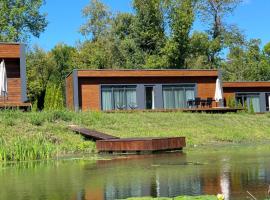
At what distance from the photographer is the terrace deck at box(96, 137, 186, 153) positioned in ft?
53.7

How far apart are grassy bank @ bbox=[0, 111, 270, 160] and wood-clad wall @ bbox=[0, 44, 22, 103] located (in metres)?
4.88

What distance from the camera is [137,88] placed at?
31.1 meters

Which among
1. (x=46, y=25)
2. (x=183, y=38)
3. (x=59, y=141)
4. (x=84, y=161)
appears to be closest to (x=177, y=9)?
(x=183, y=38)

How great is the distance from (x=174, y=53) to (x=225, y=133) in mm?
22224

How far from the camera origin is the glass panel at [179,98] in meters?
32.0

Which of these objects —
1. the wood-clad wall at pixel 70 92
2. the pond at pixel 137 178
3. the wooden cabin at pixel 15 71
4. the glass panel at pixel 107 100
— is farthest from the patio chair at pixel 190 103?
the pond at pixel 137 178

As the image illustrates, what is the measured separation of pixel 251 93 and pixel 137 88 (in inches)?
369

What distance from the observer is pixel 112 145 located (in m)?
16.7

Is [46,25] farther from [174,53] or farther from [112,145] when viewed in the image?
[112,145]

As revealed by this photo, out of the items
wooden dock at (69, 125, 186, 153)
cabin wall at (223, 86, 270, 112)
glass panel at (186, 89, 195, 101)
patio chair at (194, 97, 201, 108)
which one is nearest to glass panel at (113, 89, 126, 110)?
glass panel at (186, 89, 195, 101)

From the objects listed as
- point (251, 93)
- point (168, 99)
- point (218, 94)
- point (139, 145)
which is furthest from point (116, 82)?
point (139, 145)

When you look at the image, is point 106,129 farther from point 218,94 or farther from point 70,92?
point 218,94

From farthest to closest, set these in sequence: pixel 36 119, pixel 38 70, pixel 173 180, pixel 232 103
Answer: pixel 38 70, pixel 232 103, pixel 36 119, pixel 173 180

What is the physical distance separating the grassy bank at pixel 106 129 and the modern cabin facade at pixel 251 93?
788 centimetres
